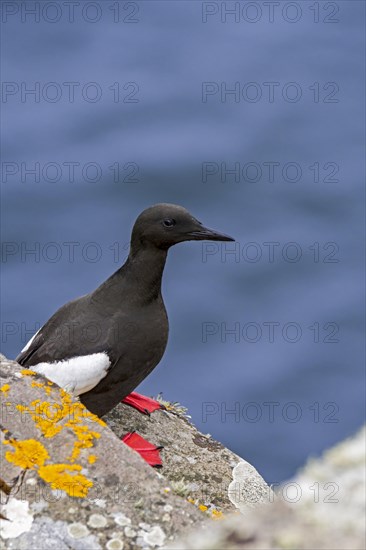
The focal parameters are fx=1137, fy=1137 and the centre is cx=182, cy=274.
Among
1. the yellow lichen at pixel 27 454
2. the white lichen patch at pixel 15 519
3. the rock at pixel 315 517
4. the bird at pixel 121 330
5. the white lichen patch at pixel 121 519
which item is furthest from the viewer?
the bird at pixel 121 330

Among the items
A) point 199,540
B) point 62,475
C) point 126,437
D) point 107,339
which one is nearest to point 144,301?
point 107,339

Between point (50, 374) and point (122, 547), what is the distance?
11.0 ft

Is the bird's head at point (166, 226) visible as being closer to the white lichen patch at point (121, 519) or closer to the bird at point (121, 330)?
the bird at point (121, 330)

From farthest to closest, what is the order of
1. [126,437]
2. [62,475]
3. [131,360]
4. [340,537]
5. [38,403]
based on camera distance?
[131,360]
[126,437]
[38,403]
[62,475]
[340,537]

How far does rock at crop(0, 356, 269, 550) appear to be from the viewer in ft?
13.6

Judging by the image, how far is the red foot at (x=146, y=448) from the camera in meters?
6.42

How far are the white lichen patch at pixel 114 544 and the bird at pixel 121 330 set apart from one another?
316 centimetres

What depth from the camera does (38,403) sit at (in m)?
4.93

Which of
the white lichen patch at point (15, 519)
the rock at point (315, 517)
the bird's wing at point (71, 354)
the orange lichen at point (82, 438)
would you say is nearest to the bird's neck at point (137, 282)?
the bird's wing at point (71, 354)

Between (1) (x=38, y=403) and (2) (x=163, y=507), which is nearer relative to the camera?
(2) (x=163, y=507)

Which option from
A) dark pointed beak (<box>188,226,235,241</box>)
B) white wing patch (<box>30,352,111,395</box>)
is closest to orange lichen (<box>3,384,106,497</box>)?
white wing patch (<box>30,352,111,395</box>)

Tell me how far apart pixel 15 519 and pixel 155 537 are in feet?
1.70

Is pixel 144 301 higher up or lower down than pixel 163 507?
higher up

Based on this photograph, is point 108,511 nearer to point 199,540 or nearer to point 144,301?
point 199,540
